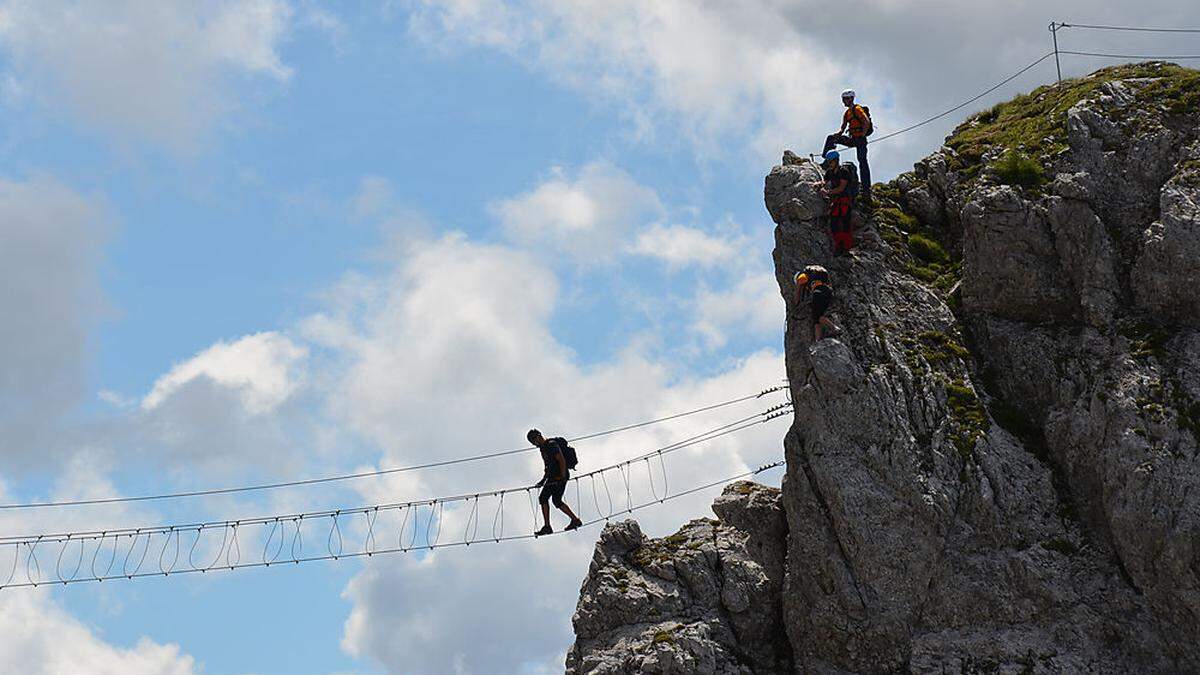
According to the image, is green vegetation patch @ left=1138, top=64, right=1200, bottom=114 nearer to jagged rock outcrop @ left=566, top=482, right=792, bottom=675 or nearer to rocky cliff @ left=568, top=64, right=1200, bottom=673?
rocky cliff @ left=568, top=64, right=1200, bottom=673

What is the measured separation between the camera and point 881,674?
1362 inches

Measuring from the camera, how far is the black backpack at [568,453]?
38.8 meters

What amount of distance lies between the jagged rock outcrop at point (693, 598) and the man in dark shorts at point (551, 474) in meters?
1.96

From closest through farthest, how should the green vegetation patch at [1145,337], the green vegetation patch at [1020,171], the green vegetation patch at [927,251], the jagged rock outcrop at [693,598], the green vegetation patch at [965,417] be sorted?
the green vegetation patch at [1145,337]
the green vegetation patch at [965,417]
the jagged rock outcrop at [693,598]
the green vegetation patch at [1020,171]
the green vegetation patch at [927,251]

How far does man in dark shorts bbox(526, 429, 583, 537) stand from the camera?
38719 millimetres

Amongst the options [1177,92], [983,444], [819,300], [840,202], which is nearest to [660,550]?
[819,300]

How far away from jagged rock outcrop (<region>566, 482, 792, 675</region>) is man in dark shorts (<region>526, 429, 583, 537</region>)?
196cm

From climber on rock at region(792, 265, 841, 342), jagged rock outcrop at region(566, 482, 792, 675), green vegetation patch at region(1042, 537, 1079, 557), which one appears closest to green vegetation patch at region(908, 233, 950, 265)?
climber on rock at region(792, 265, 841, 342)

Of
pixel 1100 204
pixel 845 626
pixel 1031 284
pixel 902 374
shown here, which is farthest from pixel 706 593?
pixel 1100 204

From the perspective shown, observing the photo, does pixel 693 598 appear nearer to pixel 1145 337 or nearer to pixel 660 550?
pixel 660 550

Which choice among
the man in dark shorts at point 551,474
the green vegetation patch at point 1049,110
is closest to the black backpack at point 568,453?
the man in dark shorts at point 551,474

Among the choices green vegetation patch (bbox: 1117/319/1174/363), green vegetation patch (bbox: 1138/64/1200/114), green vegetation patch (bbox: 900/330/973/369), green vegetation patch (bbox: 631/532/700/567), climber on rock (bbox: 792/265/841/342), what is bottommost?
green vegetation patch (bbox: 631/532/700/567)

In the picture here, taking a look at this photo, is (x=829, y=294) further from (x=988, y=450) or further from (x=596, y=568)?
(x=596, y=568)

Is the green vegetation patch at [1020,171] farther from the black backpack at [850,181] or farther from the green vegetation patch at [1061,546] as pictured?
the green vegetation patch at [1061,546]
